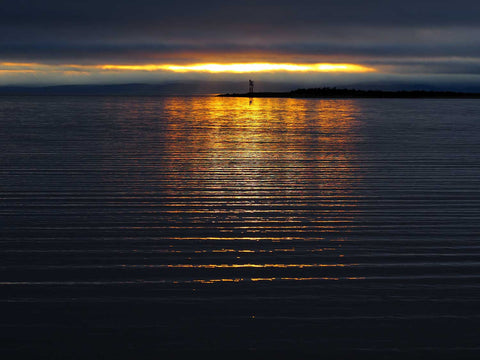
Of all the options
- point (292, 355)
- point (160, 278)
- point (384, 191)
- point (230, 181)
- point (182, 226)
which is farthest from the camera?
point (230, 181)

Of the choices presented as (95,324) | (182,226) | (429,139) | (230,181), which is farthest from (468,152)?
(95,324)

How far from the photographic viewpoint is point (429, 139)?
86.1ft

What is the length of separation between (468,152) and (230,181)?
10.5m

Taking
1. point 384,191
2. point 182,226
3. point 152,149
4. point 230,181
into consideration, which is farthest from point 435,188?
point 152,149

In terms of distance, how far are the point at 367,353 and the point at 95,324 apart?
2353 millimetres

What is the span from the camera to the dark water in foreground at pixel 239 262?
490 centimetres

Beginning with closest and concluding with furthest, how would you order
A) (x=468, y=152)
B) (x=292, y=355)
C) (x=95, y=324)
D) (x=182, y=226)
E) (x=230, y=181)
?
(x=292, y=355) → (x=95, y=324) → (x=182, y=226) → (x=230, y=181) → (x=468, y=152)

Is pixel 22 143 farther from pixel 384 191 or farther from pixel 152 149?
pixel 384 191

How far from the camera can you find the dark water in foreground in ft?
16.1

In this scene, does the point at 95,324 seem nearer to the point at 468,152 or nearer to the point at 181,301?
the point at 181,301

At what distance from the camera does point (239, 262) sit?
704 cm

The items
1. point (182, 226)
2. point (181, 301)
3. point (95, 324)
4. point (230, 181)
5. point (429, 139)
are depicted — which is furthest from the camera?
point (429, 139)

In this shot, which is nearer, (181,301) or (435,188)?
(181,301)

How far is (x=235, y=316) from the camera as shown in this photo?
Answer: 5.33 metres
